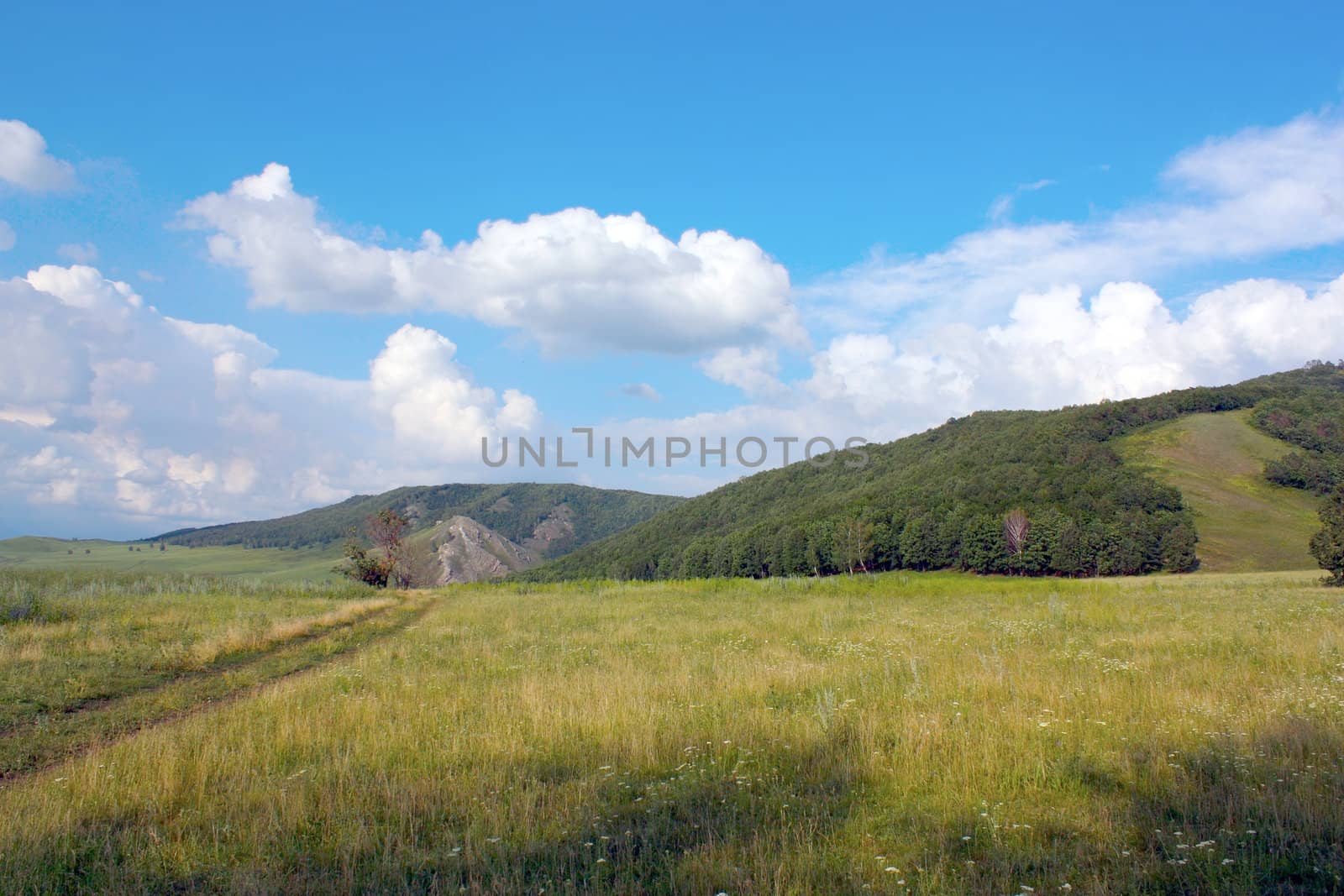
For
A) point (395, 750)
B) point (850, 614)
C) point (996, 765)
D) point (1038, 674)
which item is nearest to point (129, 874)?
point (395, 750)

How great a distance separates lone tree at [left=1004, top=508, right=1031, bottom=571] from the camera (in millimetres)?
70750

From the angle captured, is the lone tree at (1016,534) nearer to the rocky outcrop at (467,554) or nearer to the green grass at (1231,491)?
the green grass at (1231,491)

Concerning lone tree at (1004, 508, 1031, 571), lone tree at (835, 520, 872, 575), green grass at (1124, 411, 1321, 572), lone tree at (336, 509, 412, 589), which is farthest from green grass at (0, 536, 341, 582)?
green grass at (1124, 411, 1321, 572)

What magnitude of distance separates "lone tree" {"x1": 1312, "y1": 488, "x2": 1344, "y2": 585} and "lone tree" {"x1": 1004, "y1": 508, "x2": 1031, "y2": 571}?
112ft

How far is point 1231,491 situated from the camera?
81688mm

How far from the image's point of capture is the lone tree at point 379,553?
166ft

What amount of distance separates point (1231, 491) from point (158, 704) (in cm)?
10390

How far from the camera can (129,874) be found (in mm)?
4449

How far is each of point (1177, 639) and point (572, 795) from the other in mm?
12229

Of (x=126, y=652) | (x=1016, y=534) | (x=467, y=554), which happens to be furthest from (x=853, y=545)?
(x=467, y=554)

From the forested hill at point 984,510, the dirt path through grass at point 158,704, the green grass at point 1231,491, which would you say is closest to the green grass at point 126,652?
the dirt path through grass at point 158,704

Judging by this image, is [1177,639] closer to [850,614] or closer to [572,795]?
[850,614]

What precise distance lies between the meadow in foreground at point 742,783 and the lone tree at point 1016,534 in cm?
6484

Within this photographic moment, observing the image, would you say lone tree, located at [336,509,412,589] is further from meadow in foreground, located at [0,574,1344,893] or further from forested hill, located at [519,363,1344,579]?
forested hill, located at [519,363,1344,579]
